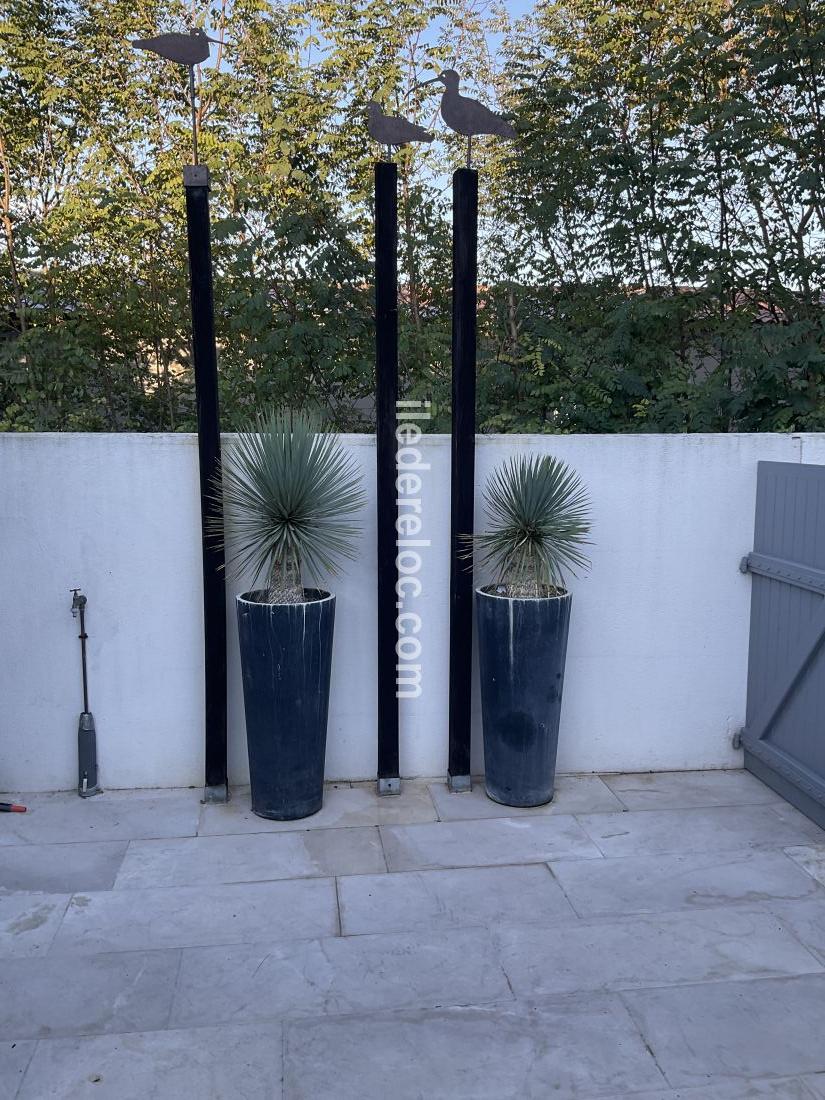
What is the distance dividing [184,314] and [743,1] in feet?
12.0

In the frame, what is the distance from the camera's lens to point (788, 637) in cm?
368

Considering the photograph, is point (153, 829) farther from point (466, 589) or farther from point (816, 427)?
point (816, 427)

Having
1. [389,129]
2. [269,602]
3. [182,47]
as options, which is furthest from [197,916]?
[182,47]

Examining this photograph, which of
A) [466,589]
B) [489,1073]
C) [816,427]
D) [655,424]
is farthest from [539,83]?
[489,1073]

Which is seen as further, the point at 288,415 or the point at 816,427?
the point at 816,427

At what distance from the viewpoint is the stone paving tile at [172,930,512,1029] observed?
7.64 feet

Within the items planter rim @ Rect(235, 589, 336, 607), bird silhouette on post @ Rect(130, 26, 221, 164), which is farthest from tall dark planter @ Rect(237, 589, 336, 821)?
bird silhouette on post @ Rect(130, 26, 221, 164)

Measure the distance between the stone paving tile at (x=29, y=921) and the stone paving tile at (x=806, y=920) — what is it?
7.21 feet

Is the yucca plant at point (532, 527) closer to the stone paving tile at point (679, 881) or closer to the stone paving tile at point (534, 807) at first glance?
the stone paving tile at point (534, 807)

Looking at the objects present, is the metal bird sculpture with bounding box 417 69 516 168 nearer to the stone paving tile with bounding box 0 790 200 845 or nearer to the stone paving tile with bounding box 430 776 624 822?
the stone paving tile with bounding box 430 776 624 822

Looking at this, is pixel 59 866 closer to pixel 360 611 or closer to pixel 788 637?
pixel 360 611

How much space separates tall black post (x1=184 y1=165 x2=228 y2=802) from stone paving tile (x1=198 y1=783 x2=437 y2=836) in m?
0.12

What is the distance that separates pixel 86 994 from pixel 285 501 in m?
1.75

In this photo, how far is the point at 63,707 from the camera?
3736 millimetres
